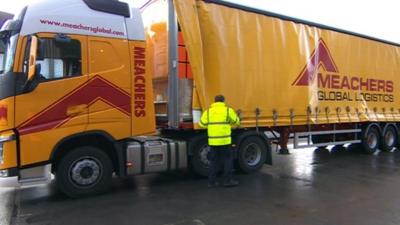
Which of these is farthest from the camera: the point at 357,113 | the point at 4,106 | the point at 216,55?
the point at 357,113

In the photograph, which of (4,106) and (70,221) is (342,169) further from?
(4,106)

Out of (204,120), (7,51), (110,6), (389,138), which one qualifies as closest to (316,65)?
(204,120)

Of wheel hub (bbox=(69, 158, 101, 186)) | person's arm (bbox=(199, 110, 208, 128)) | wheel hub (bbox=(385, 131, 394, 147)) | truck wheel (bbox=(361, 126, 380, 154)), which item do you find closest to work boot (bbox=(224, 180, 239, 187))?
person's arm (bbox=(199, 110, 208, 128))

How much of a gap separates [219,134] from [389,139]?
8.02 m

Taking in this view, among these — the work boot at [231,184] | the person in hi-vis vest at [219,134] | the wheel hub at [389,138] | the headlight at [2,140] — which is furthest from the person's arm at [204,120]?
the wheel hub at [389,138]

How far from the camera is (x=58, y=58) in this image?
21.8 feet

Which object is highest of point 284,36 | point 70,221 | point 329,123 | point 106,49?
point 284,36

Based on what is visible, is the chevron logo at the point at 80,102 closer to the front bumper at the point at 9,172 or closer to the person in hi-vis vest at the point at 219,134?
the front bumper at the point at 9,172

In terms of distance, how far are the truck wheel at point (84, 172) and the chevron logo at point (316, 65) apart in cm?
495

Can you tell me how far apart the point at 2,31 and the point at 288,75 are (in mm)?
6019

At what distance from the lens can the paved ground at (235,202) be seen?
5652 millimetres

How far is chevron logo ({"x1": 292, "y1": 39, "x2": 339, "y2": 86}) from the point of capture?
9962 mm

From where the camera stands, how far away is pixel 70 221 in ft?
18.4

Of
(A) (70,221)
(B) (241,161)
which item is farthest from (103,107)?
(B) (241,161)
